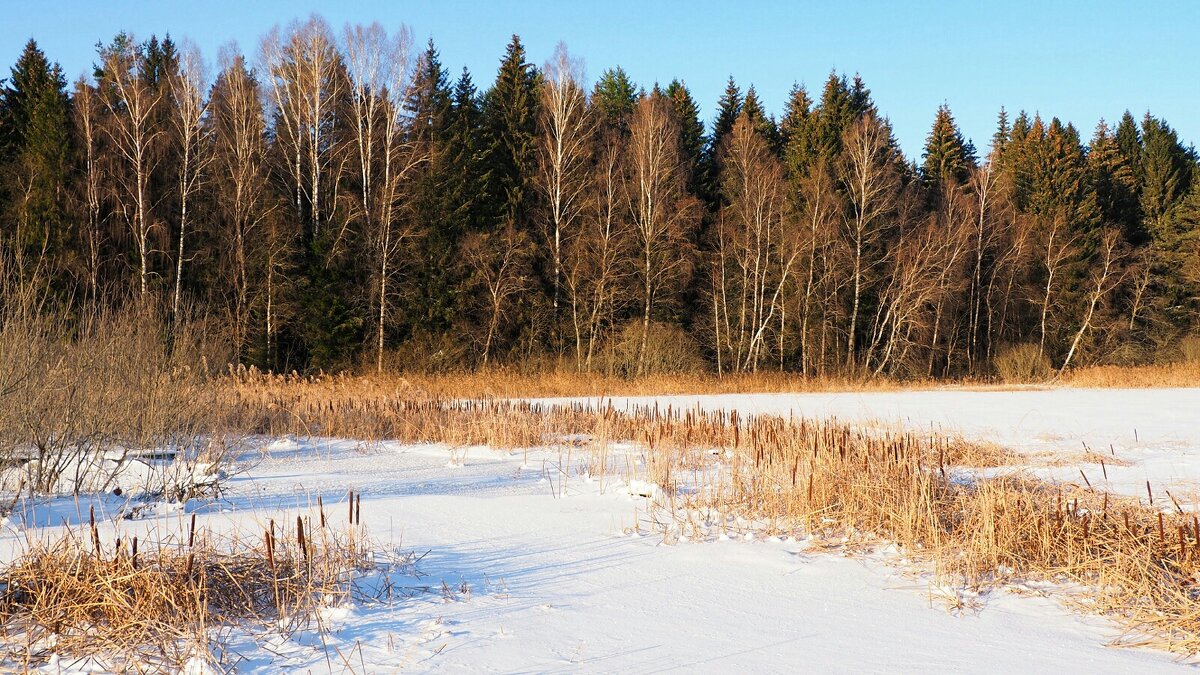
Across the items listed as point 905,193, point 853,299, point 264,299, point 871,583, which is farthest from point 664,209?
point 871,583

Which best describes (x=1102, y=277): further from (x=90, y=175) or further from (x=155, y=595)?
(x=155, y=595)

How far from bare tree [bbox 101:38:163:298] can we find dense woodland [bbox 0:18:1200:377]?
0.11 metres

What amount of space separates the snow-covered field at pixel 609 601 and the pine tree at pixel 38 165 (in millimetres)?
19999

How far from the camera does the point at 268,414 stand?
39.7 ft

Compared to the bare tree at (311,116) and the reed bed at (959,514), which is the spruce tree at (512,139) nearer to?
the bare tree at (311,116)

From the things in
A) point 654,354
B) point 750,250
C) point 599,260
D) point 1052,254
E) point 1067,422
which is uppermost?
point 1052,254

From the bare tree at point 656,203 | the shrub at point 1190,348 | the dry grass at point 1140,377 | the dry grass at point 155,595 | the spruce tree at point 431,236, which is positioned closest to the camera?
the dry grass at point 155,595

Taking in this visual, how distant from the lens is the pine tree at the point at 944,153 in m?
40.0

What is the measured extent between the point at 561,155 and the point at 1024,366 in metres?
18.4

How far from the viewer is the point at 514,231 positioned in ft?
93.2

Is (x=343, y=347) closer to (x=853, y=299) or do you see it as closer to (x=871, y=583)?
(x=853, y=299)

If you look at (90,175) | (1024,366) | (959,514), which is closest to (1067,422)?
(959,514)

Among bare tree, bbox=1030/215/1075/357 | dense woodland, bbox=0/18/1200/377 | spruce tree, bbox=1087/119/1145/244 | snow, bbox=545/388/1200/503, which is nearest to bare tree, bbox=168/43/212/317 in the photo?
dense woodland, bbox=0/18/1200/377

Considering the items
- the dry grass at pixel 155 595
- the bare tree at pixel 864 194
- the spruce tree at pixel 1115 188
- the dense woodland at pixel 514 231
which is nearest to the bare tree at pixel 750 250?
the dense woodland at pixel 514 231
